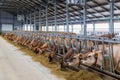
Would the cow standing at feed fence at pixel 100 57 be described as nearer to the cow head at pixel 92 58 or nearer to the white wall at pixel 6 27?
the cow head at pixel 92 58

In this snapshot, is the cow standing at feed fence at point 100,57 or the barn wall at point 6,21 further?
the barn wall at point 6,21

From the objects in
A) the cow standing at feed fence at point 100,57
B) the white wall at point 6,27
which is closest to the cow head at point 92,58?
the cow standing at feed fence at point 100,57

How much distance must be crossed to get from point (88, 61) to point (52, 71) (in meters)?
1.25

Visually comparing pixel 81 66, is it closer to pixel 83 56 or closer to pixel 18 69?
pixel 83 56

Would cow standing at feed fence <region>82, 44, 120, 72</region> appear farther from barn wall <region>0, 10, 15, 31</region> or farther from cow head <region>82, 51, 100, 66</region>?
barn wall <region>0, 10, 15, 31</region>

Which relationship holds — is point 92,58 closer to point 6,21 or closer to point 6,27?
point 6,27

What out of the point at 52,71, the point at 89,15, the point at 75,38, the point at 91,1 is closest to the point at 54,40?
the point at 75,38

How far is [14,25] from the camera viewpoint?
1720 inches

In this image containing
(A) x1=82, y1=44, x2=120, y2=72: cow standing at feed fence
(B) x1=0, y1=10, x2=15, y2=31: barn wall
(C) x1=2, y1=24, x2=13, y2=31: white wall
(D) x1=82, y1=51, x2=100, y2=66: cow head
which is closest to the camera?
(A) x1=82, y1=44, x2=120, y2=72: cow standing at feed fence

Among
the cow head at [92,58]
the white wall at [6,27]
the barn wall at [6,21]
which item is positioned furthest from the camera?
the white wall at [6,27]

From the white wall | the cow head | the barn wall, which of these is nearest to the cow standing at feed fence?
Result: the cow head

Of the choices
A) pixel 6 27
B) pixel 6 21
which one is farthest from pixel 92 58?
pixel 6 21

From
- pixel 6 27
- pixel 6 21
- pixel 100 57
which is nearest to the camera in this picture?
pixel 100 57

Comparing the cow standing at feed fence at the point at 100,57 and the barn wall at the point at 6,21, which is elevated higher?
the barn wall at the point at 6,21
